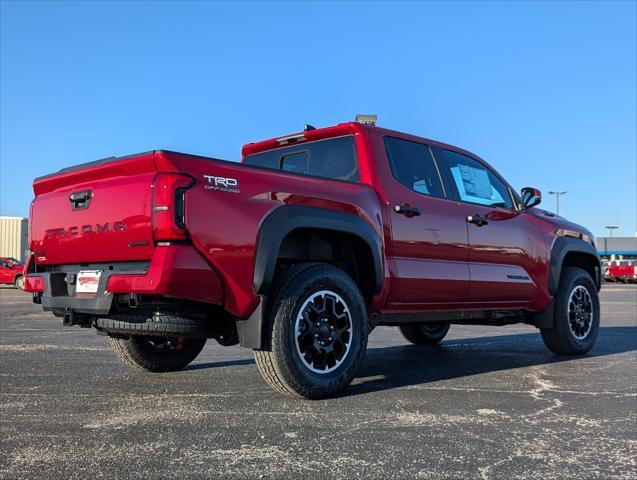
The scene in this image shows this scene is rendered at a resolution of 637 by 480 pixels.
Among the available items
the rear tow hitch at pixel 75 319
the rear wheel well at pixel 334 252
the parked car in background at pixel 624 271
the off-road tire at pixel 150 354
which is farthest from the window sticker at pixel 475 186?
the parked car in background at pixel 624 271

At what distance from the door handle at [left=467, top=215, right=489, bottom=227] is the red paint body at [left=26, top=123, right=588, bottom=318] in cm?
5

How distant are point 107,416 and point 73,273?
1063 mm

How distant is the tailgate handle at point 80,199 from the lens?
3939 mm

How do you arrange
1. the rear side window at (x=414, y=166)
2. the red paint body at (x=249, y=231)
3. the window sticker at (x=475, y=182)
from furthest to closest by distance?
the window sticker at (x=475, y=182) < the rear side window at (x=414, y=166) < the red paint body at (x=249, y=231)

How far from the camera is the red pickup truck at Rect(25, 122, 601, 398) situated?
355 cm

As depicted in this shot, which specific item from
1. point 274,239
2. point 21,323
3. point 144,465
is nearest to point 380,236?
point 274,239

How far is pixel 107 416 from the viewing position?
347 cm

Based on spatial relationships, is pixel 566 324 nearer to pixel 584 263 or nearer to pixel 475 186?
pixel 584 263

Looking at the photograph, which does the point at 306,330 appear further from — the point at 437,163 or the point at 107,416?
the point at 437,163

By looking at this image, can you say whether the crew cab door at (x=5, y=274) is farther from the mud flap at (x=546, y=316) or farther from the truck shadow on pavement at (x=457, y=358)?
the mud flap at (x=546, y=316)

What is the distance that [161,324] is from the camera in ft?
11.9

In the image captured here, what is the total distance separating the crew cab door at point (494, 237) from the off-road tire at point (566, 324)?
0.44m

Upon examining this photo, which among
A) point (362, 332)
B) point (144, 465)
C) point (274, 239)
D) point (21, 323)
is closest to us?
point (144, 465)

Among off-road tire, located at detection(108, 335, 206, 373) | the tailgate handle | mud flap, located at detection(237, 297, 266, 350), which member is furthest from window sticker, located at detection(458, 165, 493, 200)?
the tailgate handle
